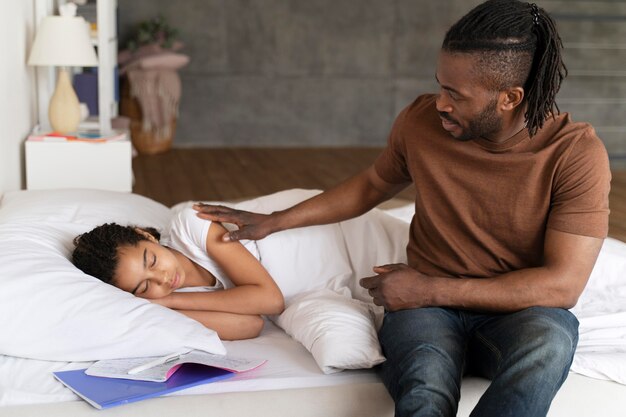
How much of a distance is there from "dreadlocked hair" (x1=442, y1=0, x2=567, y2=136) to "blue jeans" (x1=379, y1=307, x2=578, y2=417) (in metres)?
0.41

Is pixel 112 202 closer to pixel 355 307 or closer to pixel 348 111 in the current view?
pixel 355 307

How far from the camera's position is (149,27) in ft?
20.3

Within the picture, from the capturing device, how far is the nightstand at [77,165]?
3346 mm

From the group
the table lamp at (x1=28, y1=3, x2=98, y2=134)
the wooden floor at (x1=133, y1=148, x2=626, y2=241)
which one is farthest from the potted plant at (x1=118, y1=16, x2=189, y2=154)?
the table lamp at (x1=28, y1=3, x2=98, y2=134)

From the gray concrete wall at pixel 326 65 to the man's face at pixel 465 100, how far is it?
4.95 metres

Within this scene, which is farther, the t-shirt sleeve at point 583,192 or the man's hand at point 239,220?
the man's hand at point 239,220

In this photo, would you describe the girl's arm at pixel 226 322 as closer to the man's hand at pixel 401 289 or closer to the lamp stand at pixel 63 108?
the man's hand at pixel 401 289

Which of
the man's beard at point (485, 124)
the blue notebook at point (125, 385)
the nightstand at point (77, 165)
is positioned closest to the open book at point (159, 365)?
the blue notebook at point (125, 385)

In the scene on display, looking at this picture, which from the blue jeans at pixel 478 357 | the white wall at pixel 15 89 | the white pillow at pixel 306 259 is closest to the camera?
the blue jeans at pixel 478 357

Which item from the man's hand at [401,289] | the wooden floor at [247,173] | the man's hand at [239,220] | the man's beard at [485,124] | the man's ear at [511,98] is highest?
the man's ear at [511,98]

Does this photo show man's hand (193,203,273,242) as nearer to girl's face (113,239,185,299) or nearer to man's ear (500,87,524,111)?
girl's face (113,239,185,299)

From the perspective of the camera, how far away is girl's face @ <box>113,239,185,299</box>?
78.7 inches

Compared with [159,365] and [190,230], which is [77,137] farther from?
[159,365]

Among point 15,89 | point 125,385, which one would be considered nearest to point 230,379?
point 125,385
